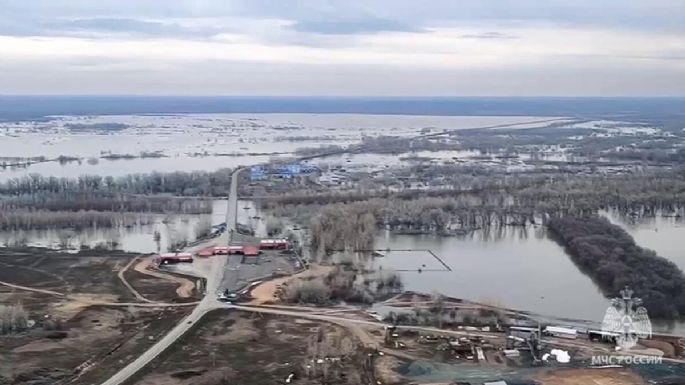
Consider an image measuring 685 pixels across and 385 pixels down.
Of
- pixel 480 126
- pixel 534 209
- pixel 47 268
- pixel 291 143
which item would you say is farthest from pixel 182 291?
pixel 480 126

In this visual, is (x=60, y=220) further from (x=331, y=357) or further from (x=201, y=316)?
(x=331, y=357)

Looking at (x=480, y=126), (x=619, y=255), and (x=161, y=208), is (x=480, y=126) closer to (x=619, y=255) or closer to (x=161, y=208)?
(x=161, y=208)

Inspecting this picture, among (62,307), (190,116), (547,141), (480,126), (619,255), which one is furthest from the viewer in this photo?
(190,116)

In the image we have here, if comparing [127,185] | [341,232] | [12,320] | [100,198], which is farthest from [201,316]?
[127,185]

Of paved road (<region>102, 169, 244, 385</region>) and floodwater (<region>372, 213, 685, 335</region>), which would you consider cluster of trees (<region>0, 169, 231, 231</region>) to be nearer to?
paved road (<region>102, 169, 244, 385</region>)

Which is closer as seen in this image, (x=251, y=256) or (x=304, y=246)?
(x=251, y=256)

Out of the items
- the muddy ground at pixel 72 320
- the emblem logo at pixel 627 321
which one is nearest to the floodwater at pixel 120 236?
the muddy ground at pixel 72 320

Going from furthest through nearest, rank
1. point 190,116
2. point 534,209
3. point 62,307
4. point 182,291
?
point 190,116, point 534,209, point 182,291, point 62,307

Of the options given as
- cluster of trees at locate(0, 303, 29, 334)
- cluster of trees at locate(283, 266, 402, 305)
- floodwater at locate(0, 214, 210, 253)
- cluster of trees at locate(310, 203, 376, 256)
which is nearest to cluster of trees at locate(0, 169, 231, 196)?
floodwater at locate(0, 214, 210, 253)
